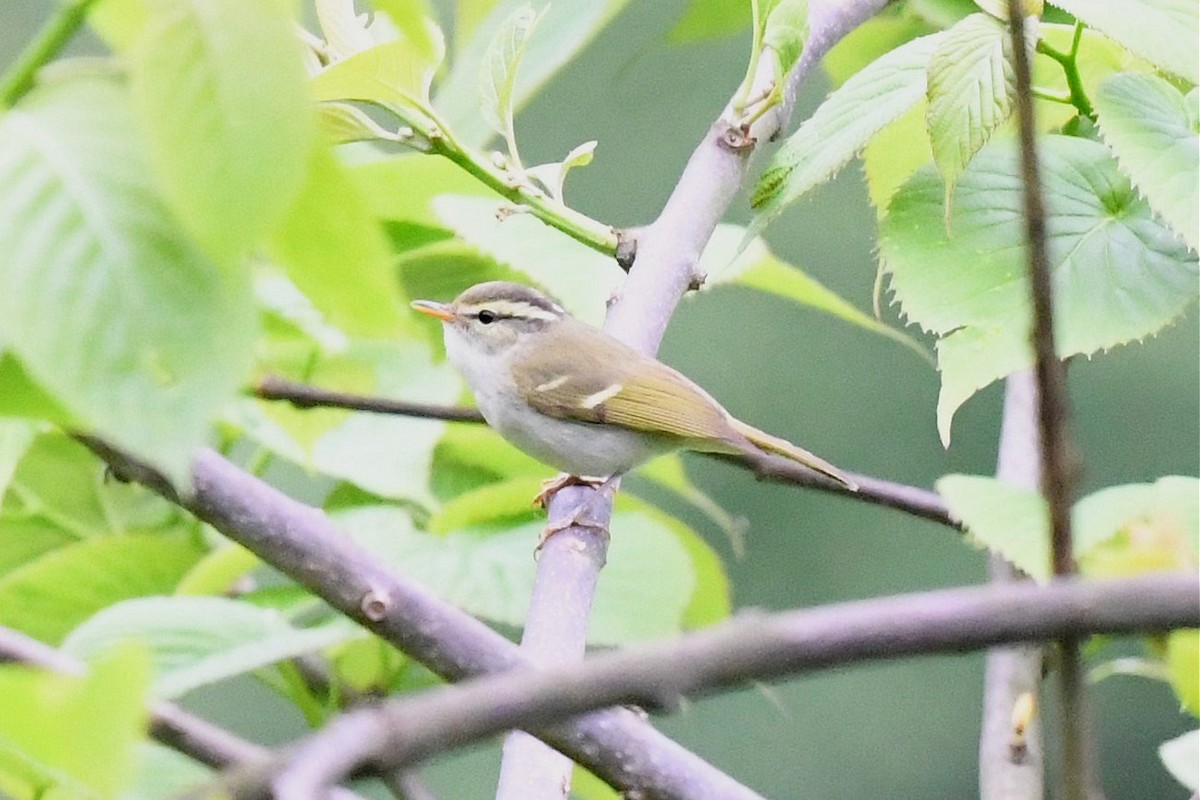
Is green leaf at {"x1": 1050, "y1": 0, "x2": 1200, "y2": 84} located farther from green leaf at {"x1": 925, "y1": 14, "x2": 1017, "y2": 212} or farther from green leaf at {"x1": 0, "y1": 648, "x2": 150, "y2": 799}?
green leaf at {"x1": 0, "y1": 648, "x2": 150, "y2": 799}

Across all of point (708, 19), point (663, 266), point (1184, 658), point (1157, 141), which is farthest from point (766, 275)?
point (1184, 658)

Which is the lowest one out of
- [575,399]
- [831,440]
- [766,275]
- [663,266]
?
[663,266]

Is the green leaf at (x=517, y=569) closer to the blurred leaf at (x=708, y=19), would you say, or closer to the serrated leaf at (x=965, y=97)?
the serrated leaf at (x=965, y=97)

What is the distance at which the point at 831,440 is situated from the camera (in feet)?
16.4

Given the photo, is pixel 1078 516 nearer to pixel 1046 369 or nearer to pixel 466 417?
pixel 1046 369

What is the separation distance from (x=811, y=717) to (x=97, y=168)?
4746 mm

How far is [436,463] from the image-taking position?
1237 mm

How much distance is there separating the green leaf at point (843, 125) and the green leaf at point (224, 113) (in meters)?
0.54

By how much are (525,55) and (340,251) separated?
25.2 inches

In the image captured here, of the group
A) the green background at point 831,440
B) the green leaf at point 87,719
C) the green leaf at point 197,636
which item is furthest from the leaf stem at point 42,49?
the green background at point 831,440

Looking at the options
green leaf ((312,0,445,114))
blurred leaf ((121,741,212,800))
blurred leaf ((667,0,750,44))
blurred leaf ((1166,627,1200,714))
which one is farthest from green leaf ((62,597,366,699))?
blurred leaf ((667,0,750,44))

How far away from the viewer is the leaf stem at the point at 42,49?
442 millimetres

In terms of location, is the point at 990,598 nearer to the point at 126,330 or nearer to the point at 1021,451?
the point at 126,330

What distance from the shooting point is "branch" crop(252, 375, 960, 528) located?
98cm
